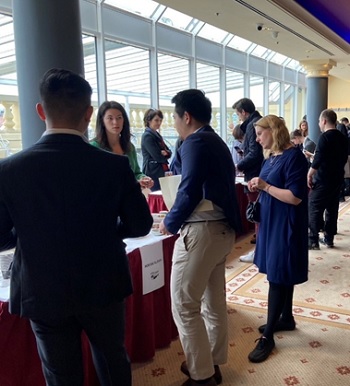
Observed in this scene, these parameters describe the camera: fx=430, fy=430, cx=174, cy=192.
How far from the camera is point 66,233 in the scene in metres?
1.18

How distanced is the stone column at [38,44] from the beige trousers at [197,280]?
4.33ft

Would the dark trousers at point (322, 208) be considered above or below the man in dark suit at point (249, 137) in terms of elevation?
below

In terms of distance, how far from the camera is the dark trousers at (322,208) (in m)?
4.37

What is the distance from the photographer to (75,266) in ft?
3.95

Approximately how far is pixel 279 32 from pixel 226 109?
2.19 metres

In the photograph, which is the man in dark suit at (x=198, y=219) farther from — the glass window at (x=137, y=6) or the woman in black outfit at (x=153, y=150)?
the glass window at (x=137, y=6)

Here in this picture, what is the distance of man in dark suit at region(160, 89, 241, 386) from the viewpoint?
5.80 feet

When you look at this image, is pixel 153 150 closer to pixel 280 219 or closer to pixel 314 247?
pixel 314 247

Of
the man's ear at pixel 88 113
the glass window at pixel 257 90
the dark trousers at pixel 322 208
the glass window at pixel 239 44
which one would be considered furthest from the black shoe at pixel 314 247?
the glass window at pixel 257 90

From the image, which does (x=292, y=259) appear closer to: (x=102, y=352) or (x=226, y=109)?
(x=102, y=352)

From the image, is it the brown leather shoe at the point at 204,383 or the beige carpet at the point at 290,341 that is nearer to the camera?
the brown leather shoe at the point at 204,383

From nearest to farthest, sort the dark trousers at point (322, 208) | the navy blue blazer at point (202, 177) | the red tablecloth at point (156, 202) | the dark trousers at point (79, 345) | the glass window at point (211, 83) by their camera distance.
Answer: the dark trousers at point (79, 345) → the navy blue blazer at point (202, 177) → the red tablecloth at point (156, 202) → the dark trousers at point (322, 208) → the glass window at point (211, 83)

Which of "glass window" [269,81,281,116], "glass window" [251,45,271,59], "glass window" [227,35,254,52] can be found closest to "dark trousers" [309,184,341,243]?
"glass window" [227,35,254,52]

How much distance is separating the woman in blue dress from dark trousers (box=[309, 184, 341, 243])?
2.20 meters
